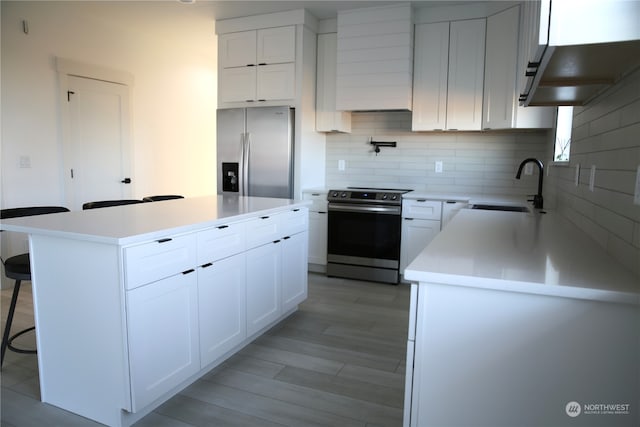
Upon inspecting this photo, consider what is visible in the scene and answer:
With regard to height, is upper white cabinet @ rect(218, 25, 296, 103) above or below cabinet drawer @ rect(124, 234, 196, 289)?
above

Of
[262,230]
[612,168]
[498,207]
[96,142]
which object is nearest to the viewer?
[612,168]

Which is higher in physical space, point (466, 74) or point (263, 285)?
point (466, 74)

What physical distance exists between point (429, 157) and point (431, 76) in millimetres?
841

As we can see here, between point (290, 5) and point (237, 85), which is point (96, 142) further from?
point (290, 5)

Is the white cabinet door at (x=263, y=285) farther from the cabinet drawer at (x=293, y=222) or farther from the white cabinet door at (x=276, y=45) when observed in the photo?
the white cabinet door at (x=276, y=45)

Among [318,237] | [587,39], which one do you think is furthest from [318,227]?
[587,39]

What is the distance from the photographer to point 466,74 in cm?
397

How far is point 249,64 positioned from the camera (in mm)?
4434

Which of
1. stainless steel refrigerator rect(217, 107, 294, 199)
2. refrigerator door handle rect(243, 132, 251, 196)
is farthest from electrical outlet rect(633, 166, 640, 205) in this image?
refrigerator door handle rect(243, 132, 251, 196)

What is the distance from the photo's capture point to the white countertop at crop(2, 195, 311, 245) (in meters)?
1.80

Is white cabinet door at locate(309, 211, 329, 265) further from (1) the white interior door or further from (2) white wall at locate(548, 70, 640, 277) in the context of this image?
(2) white wall at locate(548, 70, 640, 277)

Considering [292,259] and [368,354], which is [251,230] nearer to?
[292,259]

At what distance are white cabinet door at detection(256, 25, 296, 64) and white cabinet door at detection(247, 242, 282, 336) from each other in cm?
224

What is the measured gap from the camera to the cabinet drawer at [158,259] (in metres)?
1.77
